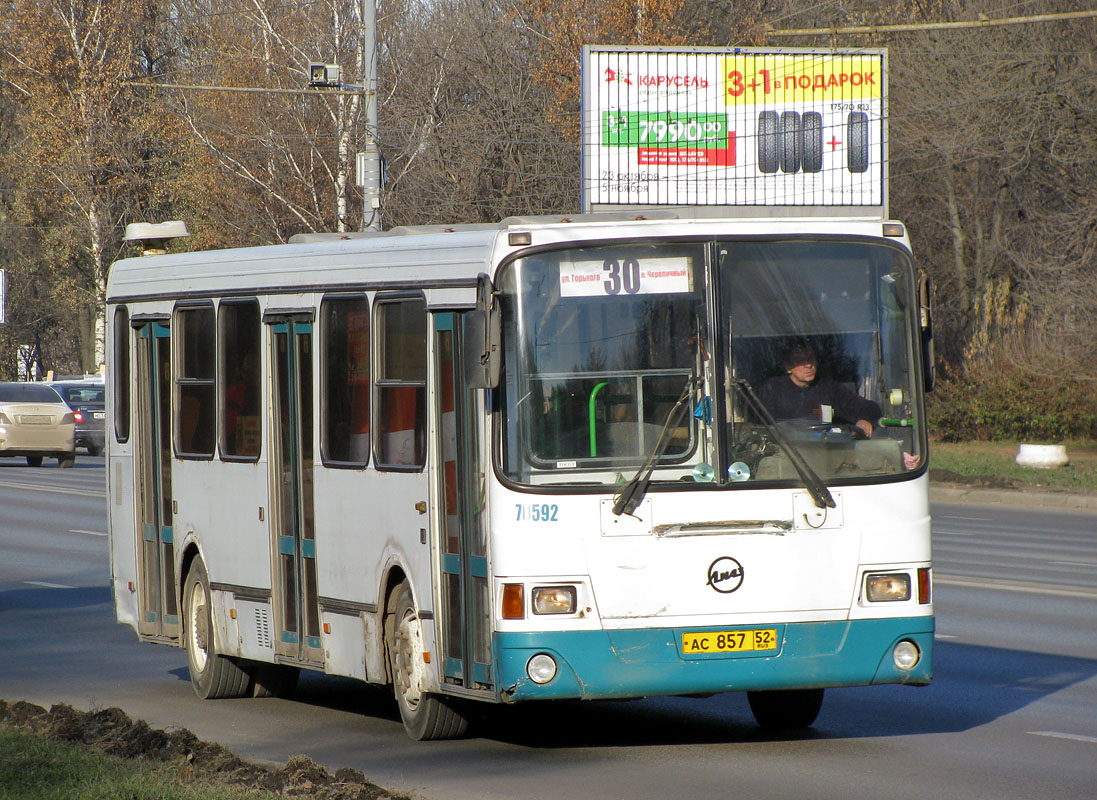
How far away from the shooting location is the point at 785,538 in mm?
7992

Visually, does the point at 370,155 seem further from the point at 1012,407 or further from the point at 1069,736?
the point at 1012,407

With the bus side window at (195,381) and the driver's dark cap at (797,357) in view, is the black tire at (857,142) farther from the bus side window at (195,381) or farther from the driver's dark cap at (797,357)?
the driver's dark cap at (797,357)

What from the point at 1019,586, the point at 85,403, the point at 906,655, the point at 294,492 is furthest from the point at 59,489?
the point at 906,655

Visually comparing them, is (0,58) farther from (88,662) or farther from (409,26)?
(88,662)

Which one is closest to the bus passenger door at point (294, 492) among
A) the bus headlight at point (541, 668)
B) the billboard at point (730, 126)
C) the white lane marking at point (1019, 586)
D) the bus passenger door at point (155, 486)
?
the bus passenger door at point (155, 486)

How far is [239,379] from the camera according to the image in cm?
1023

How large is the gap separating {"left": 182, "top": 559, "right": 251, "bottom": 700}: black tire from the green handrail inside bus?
348 cm

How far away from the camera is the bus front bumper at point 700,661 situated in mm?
7746

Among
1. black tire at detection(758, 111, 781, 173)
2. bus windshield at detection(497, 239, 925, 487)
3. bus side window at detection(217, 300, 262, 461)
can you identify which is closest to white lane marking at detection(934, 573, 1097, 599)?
bus windshield at detection(497, 239, 925, 487)

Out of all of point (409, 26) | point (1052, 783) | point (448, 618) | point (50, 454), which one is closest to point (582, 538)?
point (448, 618)

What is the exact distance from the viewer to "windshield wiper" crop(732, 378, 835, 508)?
7.99 meters

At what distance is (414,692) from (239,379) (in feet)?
8.16

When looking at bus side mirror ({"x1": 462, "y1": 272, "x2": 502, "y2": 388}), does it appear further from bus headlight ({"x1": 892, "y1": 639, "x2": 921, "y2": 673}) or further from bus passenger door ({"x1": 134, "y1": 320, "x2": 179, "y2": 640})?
bus passenger door ({"x1": 134, "y1": 320, "x2": 179, "y2": 640})

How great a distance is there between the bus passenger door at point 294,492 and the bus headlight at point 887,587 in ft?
9.71
